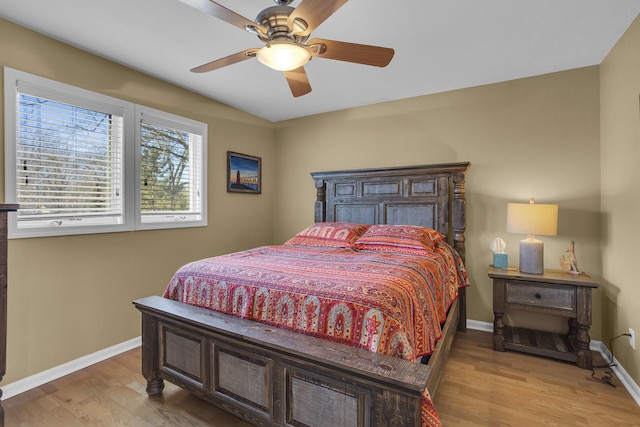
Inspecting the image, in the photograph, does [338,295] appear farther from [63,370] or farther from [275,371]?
[63,370]

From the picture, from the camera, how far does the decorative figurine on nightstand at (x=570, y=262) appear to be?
101 inches

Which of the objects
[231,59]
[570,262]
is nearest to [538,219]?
[570,262]

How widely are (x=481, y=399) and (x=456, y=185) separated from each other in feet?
6.07

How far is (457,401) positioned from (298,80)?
2.33m

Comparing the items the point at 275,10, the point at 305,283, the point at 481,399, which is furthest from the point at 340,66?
the point at 481,399

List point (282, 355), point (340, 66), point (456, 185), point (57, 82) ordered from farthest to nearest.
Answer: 1. point (456, 185)
2. point (340, 66)
3. point (57, 82)
4. point (282, 355)

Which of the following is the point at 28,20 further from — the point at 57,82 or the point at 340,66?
the point at 340,66

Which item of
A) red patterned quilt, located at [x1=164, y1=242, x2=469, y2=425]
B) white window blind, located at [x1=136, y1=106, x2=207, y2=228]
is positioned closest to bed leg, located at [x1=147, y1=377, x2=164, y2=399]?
red patterned quilt, located at [x1=164, y1=242, x2=469, y2=425]

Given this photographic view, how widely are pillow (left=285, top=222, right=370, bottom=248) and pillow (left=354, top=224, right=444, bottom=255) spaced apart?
122mm

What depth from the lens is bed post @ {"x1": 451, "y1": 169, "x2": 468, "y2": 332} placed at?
9.84ft

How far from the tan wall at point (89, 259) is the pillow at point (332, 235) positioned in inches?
44.8

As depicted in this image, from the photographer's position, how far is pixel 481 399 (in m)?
1.94

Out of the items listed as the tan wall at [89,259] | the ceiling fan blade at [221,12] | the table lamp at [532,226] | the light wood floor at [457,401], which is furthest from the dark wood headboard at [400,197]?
the ceiling fan blade at [221,12]

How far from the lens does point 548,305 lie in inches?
95.7
